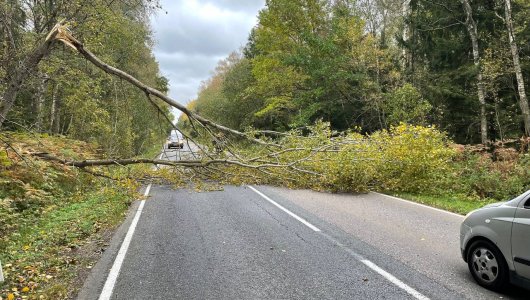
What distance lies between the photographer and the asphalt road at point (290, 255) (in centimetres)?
520

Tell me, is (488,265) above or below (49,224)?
above

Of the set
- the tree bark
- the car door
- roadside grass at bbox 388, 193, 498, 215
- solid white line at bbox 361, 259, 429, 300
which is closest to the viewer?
the car door

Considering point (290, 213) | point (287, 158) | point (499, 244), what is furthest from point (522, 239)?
point (287, 158)

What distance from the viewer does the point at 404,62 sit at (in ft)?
110

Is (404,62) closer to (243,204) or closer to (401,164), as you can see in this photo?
(401,164)

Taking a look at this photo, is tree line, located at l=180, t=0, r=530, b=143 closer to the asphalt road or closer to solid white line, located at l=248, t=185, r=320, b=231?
solid white line, located at l=248, t=185, r=320, b=231

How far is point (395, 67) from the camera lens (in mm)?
28547

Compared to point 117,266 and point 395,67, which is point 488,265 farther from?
point 395,67

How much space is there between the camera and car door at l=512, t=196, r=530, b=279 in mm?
4645

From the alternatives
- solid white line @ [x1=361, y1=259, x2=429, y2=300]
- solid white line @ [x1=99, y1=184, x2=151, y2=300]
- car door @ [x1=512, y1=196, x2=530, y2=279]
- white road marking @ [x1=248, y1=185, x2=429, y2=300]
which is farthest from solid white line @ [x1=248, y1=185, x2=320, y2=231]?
car door @ [x1=512, y1=196, x2=530, y2=279]

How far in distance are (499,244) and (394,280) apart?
4.52ft

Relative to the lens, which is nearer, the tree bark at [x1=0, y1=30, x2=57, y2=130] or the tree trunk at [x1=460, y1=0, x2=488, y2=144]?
the tree bark at [x1=0, y1=30, x2=57, y2=130]

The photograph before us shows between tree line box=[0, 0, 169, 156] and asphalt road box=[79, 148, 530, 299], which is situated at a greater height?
tree line box=[0, 0, 169, 156]

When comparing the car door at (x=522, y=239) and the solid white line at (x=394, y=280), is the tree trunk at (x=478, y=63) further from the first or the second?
the car door at (x=522, y=239)
